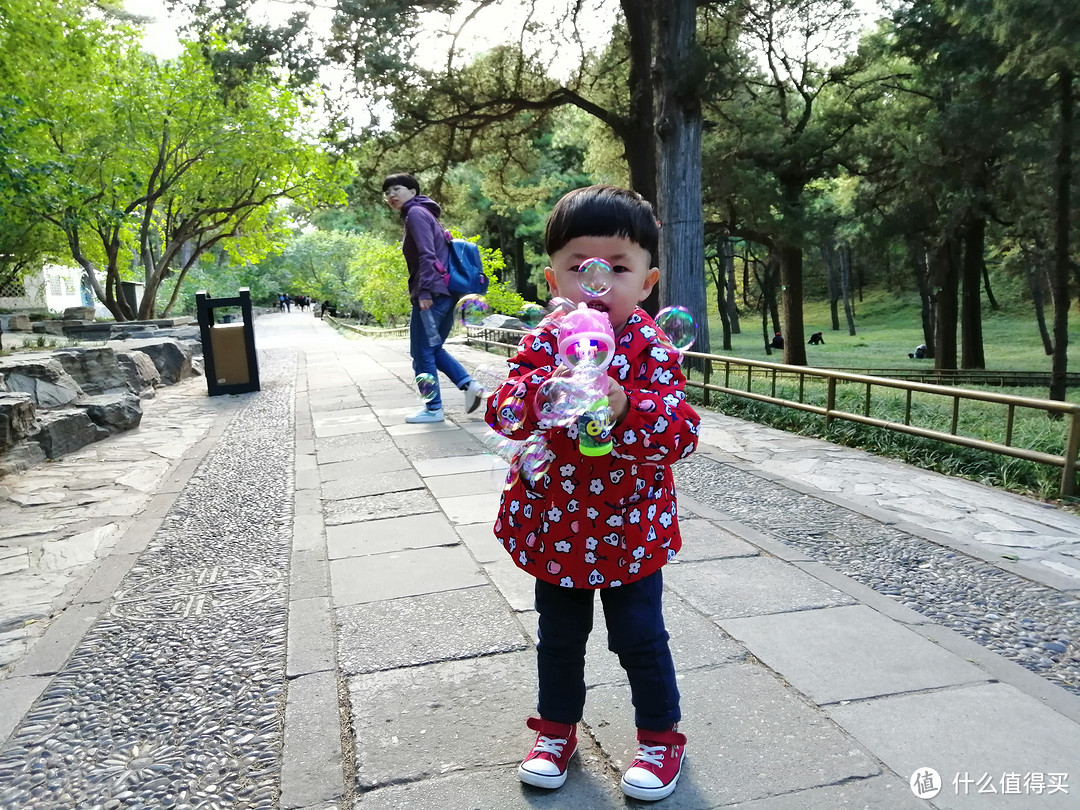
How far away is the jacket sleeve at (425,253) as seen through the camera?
6.71m

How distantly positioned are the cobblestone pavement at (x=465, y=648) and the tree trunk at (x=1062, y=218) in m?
10.5

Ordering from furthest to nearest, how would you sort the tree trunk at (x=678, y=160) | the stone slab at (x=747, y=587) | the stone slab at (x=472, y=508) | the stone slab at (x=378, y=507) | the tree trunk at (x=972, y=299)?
1. the tree trunk at (x=972, y=299)
2. the tree trunk at (x=678, y=160)
3. the stone slab at (x=378, y=507)
4. the stone slab at (x=472, y=508)
5. the stone slab at (x=747, y=587)

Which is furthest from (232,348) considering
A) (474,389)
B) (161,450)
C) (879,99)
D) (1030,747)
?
(879,99)

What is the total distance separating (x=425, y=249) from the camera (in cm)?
675

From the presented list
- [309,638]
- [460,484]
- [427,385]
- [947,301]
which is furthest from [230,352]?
[947,301]

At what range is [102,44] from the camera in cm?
1575

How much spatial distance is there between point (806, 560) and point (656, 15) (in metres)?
10.3

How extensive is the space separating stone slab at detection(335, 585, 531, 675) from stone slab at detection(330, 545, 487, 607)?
0.09 meters

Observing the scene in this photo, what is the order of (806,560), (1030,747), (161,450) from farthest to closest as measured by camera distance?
1. (161,450)
2. (806,560)
3. (1030,747)

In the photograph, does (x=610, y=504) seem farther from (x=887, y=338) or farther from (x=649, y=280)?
(x=887, y=338)

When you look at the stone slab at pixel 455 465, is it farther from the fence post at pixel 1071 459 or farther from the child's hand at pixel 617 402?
the child's hand at pixel 617 402

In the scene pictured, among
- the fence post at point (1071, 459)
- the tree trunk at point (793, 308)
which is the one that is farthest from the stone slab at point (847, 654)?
the tree trunk at point (793, 308)

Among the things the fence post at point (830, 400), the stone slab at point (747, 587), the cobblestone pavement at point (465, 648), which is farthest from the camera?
the fence post at point (830, 400)

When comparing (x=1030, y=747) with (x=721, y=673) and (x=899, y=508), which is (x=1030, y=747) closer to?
(x=721, y=673)
